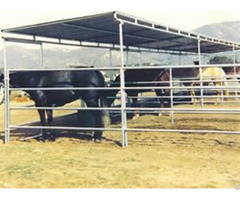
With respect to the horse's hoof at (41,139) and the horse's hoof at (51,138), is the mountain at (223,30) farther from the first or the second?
the horse's hoof at (51,138)

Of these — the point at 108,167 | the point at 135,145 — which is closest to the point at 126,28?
the point at 135,145

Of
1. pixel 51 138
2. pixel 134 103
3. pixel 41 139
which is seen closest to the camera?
pixel 51 138

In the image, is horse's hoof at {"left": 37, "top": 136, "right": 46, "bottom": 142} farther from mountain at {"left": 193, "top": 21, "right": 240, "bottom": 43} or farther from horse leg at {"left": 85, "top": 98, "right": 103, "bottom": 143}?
mountain at {"left": 193, "top": 21, "right": 240, "bottom": 43}

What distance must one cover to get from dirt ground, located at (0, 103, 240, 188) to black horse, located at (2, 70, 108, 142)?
789mm

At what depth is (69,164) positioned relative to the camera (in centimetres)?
510

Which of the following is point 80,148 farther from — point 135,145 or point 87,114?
point 87,114

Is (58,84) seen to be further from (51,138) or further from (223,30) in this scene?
(223,30)

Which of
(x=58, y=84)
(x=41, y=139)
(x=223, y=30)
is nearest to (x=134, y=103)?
(x=58, y=84)

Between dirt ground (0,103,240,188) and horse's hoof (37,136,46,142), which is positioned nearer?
dirt ground (0,103,240,188)

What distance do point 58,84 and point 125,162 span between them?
288cm

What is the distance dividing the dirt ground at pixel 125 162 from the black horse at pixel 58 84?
79 cm

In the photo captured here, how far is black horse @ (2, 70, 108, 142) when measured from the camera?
714cm

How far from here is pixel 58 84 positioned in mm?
7246

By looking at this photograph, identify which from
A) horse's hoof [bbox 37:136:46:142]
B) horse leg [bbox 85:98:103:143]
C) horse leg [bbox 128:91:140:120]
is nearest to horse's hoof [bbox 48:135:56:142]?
horse's hoof [bbox 37:136:46:142]
